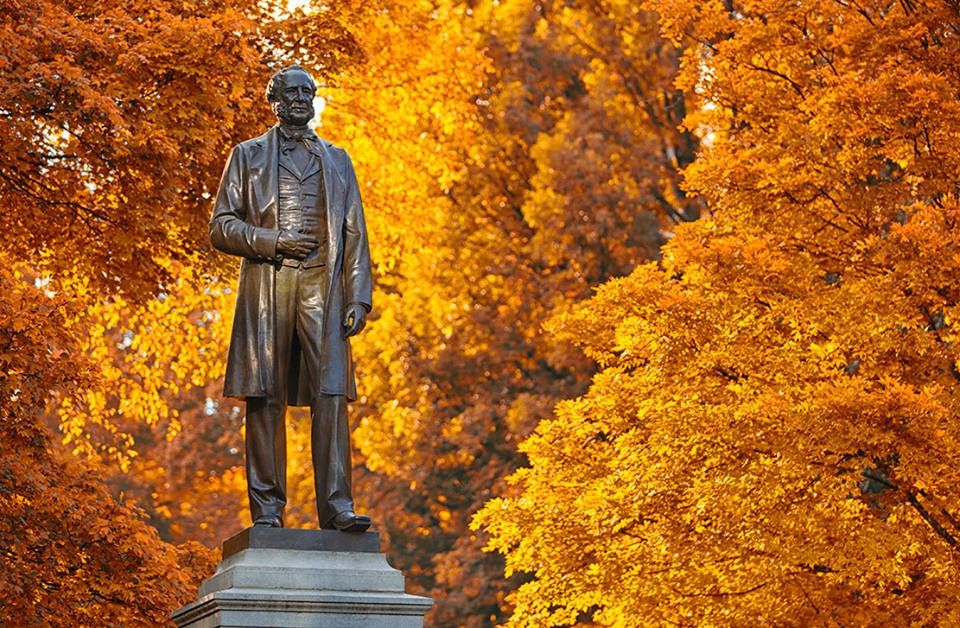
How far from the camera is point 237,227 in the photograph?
8.62m

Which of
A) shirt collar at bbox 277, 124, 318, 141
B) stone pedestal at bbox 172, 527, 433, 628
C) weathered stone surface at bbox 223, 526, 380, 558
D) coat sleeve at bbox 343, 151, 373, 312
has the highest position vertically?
shirt collar at bbox 277, 124, 318, 141

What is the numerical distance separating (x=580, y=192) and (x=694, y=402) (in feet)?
30.8

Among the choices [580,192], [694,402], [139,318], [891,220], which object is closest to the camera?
[694,402]

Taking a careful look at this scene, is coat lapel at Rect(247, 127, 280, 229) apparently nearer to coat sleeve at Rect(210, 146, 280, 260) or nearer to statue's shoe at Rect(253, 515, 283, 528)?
coat sleeve at Rect(210, 146, 280, 260)

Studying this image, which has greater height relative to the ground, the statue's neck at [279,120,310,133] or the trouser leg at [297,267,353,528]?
the statue's neck at [279,120,310,133]

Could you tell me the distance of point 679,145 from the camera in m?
24.3

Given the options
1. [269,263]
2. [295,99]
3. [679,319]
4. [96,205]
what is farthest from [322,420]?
[96,205]

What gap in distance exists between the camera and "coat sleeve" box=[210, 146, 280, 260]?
8.53 m

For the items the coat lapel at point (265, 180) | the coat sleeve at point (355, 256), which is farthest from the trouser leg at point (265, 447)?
the coat lapel at point (265, 180)

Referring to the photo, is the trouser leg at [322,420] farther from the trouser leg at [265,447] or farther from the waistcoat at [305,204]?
the waistcoat at [305,204]

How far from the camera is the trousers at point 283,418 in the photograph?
27.6ft

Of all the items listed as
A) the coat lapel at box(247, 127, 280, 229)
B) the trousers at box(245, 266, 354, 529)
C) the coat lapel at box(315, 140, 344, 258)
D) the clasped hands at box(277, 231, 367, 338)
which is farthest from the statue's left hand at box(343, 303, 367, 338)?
the coat lapel at box(247, 127, 280, 229)

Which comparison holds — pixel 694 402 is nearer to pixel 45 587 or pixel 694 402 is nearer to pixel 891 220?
pixel 891 220

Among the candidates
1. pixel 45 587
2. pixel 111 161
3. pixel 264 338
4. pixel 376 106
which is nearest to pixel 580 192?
pixel 376 106
